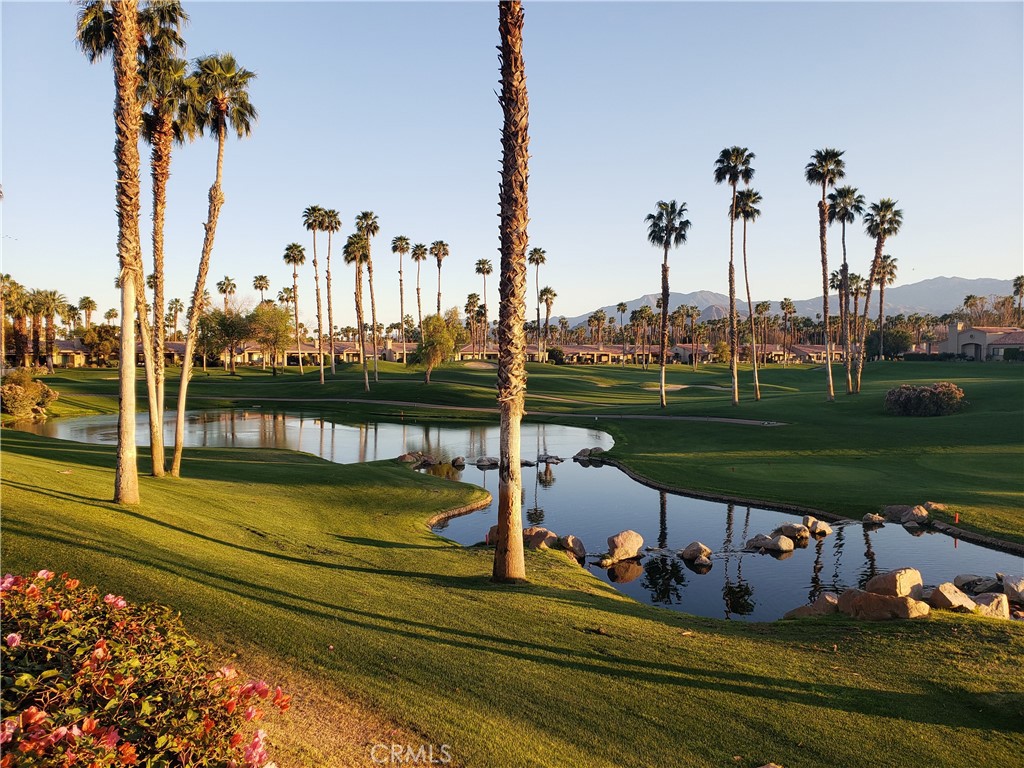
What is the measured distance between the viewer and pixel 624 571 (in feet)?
70.5

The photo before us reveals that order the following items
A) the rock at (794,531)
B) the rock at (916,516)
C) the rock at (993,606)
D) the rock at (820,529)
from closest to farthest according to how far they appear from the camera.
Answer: the rock at (993,606) < the rock at (794,531) < the rock at (820,529) < the rock at (916,516)

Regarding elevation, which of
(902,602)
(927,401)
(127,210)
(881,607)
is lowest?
(881,607)

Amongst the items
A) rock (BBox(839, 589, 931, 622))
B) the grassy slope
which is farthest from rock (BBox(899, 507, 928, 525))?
the grassy slope

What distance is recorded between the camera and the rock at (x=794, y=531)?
24344mm

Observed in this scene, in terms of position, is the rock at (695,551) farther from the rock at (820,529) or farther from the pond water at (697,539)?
the rock at (820,529)

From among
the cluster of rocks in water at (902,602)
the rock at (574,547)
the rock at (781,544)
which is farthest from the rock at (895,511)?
the rock at (574,547)

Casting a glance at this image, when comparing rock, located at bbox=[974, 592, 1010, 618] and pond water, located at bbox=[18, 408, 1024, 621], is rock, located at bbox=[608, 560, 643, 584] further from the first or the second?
rock, located at bbox=[974, 592, 1010, 618]

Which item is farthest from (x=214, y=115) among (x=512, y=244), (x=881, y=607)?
(x=881, y=607)

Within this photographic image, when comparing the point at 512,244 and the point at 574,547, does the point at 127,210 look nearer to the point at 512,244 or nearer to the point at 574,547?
the point at 512,244

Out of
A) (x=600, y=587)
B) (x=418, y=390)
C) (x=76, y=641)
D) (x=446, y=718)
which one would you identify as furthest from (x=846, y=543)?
(x=418, y=390)

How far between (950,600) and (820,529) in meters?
10.6

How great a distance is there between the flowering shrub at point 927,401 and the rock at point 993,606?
37341 millimetres

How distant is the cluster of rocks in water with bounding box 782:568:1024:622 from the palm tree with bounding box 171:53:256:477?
72.8ft

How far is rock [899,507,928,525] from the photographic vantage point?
25.4 meters
